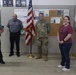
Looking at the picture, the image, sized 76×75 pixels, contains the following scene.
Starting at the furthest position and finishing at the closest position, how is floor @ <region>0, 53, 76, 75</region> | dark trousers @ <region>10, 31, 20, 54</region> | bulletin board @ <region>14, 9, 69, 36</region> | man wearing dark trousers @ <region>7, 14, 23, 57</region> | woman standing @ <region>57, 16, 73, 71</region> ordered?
bulletin board @ <region>14, 9, 69, 36</region> < dark trousers @ <region>10, 31, 20, 54</region> < man wearing dark trousers @ <region>7, 14, 23, 57</region> < floor @ <region>0, 53, 76, 75</region> < woman standing @ <region>57, 16, 73, 71</region>

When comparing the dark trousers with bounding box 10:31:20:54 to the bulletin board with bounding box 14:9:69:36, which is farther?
the bulletin board with bounding box 14:9:69:36

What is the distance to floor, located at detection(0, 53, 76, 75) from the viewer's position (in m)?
5.19

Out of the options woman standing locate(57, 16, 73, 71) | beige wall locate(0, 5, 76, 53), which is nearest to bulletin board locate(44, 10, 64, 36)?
beige wall locate(0, 5, 76, 53)

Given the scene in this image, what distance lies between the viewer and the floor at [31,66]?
5191 mm

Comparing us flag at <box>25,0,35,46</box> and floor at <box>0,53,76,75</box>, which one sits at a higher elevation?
us flag at <box>25,0,35,46</box>

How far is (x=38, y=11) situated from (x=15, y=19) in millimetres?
998

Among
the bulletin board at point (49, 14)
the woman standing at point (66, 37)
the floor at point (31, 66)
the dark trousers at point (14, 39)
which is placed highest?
the bulletin board at point (49, 14)

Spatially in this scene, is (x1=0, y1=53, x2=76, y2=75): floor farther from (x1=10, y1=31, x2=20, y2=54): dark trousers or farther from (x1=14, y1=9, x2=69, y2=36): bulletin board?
(x1=14, y1=9, x2=69, y2=36): bulletin board

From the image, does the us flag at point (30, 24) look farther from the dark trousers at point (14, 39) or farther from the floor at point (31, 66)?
the floor at point (31, 66)

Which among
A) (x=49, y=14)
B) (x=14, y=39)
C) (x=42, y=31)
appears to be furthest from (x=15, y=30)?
(x=49, y=14)

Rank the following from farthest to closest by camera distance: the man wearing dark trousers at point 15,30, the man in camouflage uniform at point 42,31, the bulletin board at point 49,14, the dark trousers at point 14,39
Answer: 1. the bulletin board at point 49,14
2. the dark trousers at point 14,39
3. the man wearing dark trousers at point 15,30
4. the man in camouflage uniform at point 42,31

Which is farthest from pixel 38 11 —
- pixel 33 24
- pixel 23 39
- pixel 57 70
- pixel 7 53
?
pixel 57 70

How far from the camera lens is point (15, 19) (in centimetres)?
684

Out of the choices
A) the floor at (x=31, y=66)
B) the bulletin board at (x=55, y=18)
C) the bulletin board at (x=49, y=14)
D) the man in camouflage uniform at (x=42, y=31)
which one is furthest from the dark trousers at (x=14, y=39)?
the bulletin board at (x=55, y=18)
